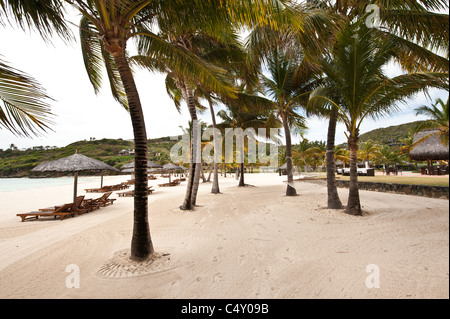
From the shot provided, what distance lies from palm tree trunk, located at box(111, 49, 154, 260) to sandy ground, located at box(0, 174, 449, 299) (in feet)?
1.11

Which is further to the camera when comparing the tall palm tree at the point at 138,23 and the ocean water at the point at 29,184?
the ocean water at the point at 29,184

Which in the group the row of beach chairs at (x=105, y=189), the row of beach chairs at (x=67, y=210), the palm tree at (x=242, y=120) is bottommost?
the row of beach chairs at (x=105, y=189)

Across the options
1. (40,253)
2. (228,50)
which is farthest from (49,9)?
(228,50)

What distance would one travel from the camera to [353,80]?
215 inches

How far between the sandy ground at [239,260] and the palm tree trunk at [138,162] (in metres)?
0.34

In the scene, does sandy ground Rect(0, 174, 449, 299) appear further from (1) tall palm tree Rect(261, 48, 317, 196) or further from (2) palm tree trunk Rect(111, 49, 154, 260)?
(1) tall palm tree Rect(261, 48, 317, 196)

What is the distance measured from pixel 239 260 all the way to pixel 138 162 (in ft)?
8.06

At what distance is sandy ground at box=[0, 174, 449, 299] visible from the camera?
6.81 feet

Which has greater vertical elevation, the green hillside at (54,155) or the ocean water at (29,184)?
the green hillside at (54,155)

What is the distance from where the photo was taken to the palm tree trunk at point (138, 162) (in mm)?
3682

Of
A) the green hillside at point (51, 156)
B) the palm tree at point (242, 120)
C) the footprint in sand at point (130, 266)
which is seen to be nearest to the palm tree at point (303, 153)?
the green hillside at point (51, 156)

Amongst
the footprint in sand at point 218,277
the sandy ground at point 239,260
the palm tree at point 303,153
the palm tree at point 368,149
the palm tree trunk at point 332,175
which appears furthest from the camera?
the palm tree at point 303,153

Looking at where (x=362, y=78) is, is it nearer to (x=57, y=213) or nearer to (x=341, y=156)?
(x=57, y=213)

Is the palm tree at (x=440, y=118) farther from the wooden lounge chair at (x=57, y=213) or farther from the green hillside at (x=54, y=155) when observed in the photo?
the green hillside at (x=54, y=155)
